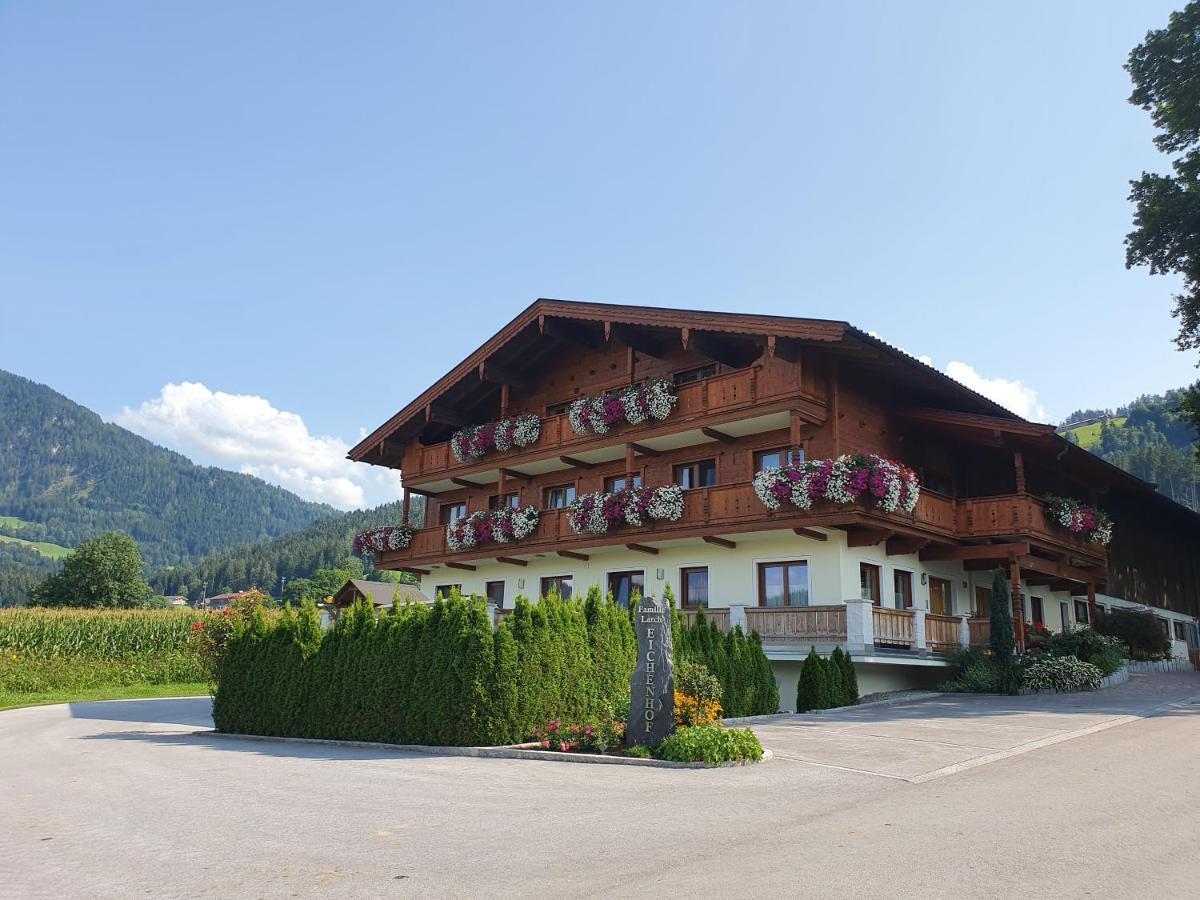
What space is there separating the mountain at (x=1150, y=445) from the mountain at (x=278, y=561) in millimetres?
104623

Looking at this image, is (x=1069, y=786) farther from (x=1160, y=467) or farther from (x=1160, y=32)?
(x=1160, y=467)

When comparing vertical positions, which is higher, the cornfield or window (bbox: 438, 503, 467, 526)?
window (bbox: 438, 503, 467, 526)

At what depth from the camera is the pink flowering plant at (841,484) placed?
2066 centimetres

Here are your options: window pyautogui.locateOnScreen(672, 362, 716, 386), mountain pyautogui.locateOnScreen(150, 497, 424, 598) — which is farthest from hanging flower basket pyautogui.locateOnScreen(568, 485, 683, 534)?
mountain pyautogui.locateOnScreen(150, 497, 424, 598)

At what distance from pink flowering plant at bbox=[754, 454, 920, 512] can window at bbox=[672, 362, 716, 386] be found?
5.34 m

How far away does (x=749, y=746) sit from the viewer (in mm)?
11633

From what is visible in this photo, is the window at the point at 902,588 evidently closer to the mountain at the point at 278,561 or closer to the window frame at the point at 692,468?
the window frame at the point at 692,468

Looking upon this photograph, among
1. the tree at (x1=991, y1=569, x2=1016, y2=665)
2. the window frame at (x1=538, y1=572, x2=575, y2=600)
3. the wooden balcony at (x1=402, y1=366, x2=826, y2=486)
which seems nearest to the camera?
the tree at (x1=991, y1=569, x2=1016, y2=665)

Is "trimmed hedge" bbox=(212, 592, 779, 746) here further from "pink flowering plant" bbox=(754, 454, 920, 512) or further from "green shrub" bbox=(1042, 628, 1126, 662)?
"green shrub" bbox=(1042, 628, 1126, 662)

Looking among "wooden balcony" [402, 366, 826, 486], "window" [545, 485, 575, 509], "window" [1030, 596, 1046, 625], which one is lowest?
"window" [1030, 596, 1046, 625]

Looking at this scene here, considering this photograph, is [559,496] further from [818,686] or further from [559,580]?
[818,686]

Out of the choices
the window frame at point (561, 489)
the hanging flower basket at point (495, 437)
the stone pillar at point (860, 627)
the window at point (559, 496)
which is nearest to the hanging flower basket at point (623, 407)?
the hanging flower basket at point (495, 437)

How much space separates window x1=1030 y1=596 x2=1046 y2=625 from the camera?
2978 centimetres

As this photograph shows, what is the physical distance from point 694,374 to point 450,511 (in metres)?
12.4
